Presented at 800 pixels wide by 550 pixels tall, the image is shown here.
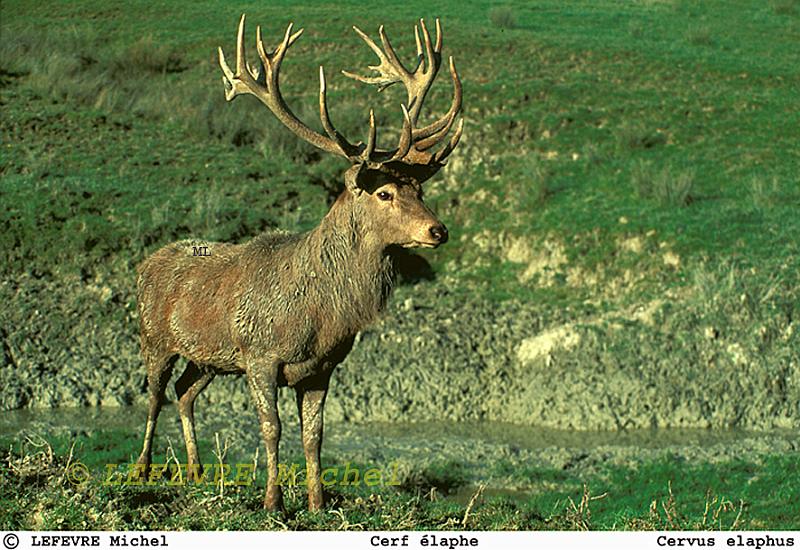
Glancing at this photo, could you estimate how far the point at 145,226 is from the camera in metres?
19.6

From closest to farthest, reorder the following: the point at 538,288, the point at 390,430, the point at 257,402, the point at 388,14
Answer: the point at 257,402, the point at 390,430, the point at 538,288, the point at 388,14

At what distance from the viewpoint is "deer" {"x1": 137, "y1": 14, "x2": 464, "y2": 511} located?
8220mm

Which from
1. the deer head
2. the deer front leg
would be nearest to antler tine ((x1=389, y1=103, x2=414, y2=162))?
the deer head

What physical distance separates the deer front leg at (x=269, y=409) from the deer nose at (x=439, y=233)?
57.6 inches

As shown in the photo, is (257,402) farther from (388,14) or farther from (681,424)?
(388,14)

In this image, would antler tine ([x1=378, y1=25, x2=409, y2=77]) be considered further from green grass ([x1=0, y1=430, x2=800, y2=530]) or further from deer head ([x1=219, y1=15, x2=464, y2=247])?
green grass ([x1=0, y1=430, x2=800, y2=530])

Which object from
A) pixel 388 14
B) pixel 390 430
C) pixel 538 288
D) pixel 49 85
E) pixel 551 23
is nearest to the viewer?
pixel 390 430

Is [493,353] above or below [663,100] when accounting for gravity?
below

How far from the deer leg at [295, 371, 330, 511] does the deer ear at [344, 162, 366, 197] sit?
4.46 ft

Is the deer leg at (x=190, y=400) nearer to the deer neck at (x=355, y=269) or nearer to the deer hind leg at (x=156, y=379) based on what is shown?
the deer hind leg at (x=156, y=379)

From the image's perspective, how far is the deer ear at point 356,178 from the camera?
26.6ft

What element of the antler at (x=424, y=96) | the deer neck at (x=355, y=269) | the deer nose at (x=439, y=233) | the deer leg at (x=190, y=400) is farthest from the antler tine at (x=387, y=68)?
the deer leg at (x=190, y=400)
